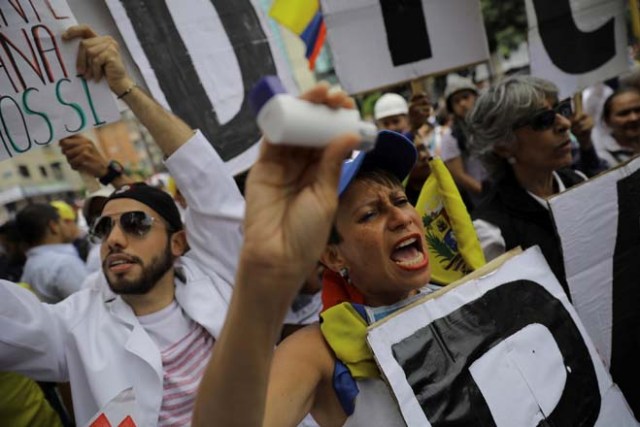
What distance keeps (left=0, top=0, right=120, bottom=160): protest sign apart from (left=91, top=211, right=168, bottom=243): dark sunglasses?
36 cm

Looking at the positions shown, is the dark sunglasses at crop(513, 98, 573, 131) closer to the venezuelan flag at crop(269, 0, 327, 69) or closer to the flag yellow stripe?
the venezuelan flag at crop(269, 0, 327, 69)

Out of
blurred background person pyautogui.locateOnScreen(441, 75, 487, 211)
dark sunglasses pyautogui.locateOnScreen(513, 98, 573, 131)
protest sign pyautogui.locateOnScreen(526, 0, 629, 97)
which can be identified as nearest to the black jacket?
dark sunglasses pyautogui.locateOnScreen(513, 98, 573, 131)

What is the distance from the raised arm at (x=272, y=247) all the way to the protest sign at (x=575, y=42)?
2.81 metres

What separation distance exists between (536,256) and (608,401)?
47 cm

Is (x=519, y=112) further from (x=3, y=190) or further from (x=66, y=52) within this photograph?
(x=3, y=190)

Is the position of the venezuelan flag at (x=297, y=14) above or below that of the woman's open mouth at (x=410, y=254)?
above

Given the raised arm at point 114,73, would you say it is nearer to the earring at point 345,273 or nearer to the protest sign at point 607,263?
the earring at point 345,273

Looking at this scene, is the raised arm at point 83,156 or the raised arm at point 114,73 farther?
the raised arm at point 83,156

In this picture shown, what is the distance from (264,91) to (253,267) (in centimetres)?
28

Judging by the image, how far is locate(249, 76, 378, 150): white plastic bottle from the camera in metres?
0.67

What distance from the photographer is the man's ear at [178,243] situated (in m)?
2.09

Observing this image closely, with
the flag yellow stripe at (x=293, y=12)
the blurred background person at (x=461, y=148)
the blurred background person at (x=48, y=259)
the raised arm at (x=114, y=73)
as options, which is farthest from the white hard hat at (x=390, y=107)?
the raised arm at (x=114, y=73)

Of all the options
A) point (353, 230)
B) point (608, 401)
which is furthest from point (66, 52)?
point (608, 401)

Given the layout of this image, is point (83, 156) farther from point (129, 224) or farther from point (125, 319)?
point (125, 319)
